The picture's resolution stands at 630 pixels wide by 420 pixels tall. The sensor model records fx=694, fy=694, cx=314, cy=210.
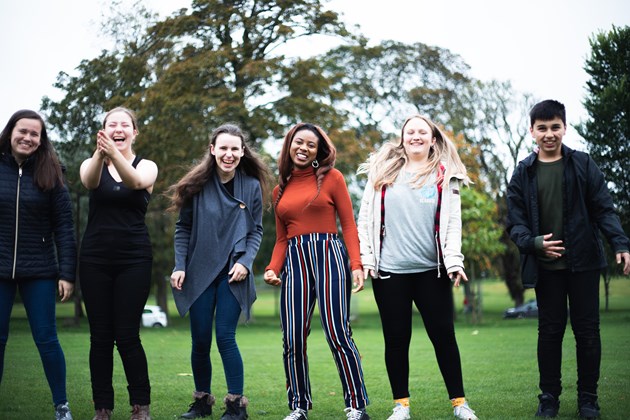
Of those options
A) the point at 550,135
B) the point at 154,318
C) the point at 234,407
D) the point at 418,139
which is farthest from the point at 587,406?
the point at 154,318

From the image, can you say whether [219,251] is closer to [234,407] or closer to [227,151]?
[227,151]

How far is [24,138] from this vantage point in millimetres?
5379

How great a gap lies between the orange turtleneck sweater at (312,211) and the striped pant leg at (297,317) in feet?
0.58

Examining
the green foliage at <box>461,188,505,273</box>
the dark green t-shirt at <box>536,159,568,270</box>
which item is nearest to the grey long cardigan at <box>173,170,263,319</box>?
the dark green t-shirt at <box>536,159,568,270</box>

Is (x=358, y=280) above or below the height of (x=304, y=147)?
below

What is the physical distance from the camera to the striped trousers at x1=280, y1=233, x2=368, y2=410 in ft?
17.3

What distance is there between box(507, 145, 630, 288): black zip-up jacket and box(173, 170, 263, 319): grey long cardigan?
84.3 inches

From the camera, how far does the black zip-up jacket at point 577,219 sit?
536cm

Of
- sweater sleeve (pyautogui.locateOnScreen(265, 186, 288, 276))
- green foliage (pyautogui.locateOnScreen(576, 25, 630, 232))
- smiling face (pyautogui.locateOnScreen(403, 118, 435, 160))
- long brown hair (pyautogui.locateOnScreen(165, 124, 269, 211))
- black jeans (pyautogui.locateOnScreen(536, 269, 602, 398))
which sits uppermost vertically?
green foliage (pyautogui.locateOnScreen(576, 25, 630, 232))

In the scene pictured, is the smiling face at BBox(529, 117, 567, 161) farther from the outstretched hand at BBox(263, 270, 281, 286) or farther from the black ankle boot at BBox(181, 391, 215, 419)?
the black ankle boot at BBox(181, 391, 215, 419)

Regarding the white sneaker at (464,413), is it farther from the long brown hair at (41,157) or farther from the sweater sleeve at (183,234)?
the long brown hair at (41,157)

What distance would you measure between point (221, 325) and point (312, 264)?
2.78ft

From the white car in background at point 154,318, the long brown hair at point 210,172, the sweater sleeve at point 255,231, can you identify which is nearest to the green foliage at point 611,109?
the long brown hair at point 210,172

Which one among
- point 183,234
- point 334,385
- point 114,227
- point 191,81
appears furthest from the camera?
point 191,81
